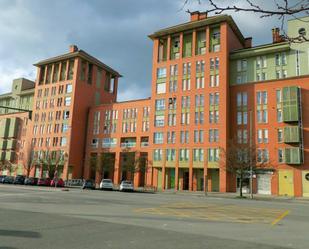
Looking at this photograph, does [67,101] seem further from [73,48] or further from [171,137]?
[171,137]

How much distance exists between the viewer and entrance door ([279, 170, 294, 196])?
163 ft

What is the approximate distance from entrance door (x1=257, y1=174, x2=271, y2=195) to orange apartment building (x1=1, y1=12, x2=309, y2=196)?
0.15m

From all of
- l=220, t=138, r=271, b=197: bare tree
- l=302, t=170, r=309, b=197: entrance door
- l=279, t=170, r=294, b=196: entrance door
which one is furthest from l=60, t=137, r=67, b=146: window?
l=302, t=170, r=309, b=197: entrance door

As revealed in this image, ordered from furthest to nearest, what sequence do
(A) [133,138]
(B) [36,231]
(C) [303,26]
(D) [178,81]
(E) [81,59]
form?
(E) [81,59] < (A) [133,138] < (D) [178,81] < (C) [303,26] < (B) [36,231]

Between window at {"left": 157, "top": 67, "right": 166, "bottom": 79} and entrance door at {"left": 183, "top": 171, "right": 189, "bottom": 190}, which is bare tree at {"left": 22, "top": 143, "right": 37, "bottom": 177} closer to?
window at {"left": 157, "top": 67, "right": 166, "bottom": 79}

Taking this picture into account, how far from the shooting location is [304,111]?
166ft

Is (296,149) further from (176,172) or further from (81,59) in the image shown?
(81,59)

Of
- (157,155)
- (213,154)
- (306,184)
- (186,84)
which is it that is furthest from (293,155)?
(157,155)

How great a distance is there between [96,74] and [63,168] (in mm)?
24577

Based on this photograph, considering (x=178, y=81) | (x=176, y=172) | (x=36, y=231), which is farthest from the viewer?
(x=178, y=81)

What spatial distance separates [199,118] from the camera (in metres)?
59.1

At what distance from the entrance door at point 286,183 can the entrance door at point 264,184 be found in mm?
1774

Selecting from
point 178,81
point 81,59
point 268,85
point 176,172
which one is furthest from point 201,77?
point 81,59

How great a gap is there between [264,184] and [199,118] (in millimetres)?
15364
